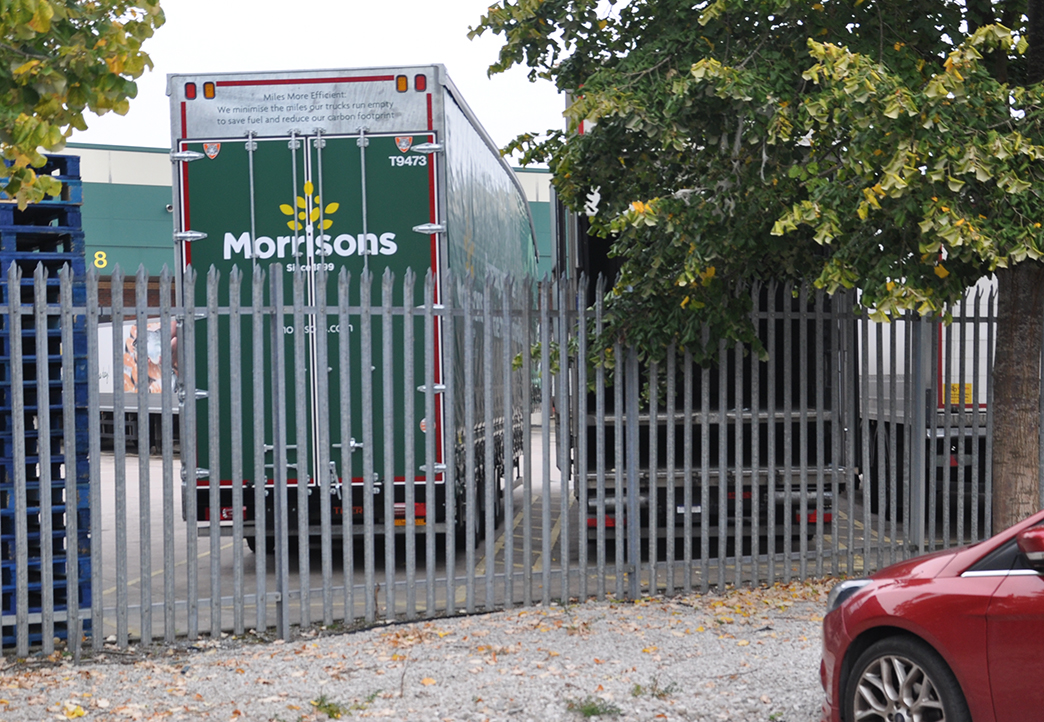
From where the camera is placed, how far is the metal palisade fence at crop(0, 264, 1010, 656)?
653cm

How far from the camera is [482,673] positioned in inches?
233

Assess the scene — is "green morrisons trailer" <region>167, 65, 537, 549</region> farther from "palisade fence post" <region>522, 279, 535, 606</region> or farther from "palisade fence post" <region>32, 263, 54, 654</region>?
"palisade fence post" <region>32, 263, 54, 654</region>

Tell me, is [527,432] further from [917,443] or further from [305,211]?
[917,443]

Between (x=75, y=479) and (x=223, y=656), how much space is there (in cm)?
141

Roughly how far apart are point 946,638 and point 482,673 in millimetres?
2692

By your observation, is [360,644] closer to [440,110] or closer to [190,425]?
[190,425]

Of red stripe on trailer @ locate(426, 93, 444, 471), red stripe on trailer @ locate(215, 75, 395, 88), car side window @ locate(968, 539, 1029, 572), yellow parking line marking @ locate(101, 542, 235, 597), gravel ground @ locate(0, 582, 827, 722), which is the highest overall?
red stripe on trailer @ locate(215, 75, 395, 88)

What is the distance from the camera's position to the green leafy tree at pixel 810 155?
233 inches

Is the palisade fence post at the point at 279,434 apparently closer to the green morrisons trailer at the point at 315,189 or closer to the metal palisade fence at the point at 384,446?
the metal palisade fence at the point at 384,446

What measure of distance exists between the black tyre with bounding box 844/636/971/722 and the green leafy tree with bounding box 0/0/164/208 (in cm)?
425

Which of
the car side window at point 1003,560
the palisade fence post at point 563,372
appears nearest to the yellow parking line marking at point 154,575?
the palisade fence post at point 563,372

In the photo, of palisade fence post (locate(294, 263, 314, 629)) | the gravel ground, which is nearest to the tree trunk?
the gravel ground

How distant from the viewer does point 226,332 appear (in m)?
9.02

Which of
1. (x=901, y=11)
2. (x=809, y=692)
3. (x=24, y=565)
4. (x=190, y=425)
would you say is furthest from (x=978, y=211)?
(x=24, y=565)
